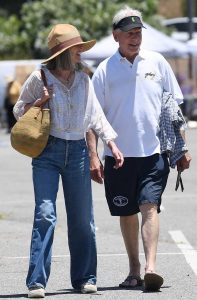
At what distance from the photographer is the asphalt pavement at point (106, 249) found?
8633 millimetres

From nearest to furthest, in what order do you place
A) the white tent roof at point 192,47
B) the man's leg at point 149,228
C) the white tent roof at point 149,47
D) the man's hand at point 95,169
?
1. the man's hand at point 95,169
2. the man's leg at point 149,228
3. the white tent roof at point 149,47
4. the white tent roof at point 192,47

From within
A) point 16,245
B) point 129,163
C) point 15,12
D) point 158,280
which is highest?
point 129,163

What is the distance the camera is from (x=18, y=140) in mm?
8328

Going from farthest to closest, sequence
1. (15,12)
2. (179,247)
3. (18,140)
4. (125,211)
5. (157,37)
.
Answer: (15,12) < (157,37) < (179,247) < (125,211) < (18,140)

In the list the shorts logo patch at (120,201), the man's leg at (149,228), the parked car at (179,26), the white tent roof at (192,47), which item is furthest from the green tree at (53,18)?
the man's leg at (149,228)

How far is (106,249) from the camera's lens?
1115 centimetres

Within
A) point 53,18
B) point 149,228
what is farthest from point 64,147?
point 53,18

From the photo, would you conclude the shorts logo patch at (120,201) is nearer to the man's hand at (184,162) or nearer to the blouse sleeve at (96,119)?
the man's hand at (184,162)

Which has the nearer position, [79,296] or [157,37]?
[79,296]

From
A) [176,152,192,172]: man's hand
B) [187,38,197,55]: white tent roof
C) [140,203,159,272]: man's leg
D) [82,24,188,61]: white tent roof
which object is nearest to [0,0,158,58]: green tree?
[187,38,197,55]: white tent roof

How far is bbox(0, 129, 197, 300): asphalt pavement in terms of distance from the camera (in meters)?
8.63

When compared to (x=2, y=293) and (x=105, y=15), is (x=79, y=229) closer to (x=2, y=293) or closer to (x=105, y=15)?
(x=2, y=293)

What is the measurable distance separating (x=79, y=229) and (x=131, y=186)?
550mm

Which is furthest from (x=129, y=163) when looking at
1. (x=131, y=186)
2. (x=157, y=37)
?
(x=157, y=37)
